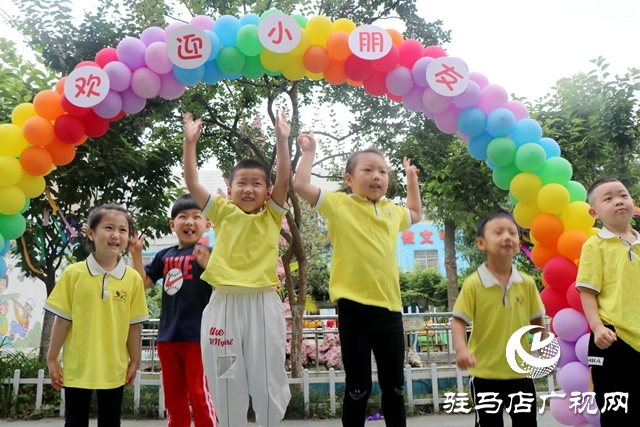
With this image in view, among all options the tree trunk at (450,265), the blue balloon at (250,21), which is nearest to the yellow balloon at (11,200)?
the blue balloon at (250,21)

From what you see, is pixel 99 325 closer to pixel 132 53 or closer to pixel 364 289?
pixel 364 289

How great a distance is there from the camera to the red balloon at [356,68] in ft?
13.4

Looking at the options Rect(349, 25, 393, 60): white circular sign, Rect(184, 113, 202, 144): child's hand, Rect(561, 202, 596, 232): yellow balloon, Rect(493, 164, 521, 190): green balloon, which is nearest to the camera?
Rect(184, 113, 202, 144): child's hand

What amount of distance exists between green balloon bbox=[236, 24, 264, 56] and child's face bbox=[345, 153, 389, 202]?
4.18 ft

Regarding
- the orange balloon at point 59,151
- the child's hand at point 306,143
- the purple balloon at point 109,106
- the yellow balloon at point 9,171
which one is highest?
the purple balloon at point 109,106

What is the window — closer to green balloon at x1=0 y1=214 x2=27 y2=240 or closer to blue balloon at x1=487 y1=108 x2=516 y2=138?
blue balloon at x1=487 y1=108 x2=516 y2=138

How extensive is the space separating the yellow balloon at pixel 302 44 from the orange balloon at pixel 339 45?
6.3 inches

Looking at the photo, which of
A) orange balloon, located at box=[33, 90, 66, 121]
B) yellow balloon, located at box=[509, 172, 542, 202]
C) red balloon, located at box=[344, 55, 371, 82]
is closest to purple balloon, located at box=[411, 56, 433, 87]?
red balloon, located at box=[344, 55, 371, 82]

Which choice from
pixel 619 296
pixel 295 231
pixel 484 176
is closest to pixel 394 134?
pixel 484 176

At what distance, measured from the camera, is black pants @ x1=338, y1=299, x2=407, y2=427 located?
3.03m

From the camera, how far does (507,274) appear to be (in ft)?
10.7

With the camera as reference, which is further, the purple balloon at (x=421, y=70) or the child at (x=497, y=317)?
the purple balloon at (x=421, y=70)

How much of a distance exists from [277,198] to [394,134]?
3.64 m

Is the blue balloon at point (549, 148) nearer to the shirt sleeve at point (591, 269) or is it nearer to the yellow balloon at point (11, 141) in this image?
the shirt sleeve at point (591, 269)
